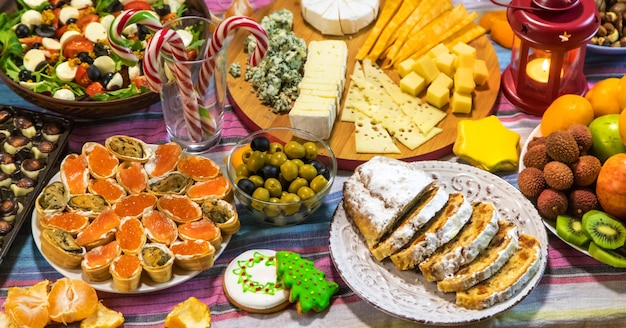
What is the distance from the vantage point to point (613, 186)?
185 centimetres

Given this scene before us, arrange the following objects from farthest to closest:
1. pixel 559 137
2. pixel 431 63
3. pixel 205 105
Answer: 1. pixel 431 63
2. pixel 205 105
3. pixel 559 137

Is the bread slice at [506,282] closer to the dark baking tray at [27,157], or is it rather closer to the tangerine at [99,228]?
the tangerine at [99,228]

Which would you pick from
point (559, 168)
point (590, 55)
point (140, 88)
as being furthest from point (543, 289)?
point (140, 88)

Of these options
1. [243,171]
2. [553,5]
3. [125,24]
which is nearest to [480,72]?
[553,5]

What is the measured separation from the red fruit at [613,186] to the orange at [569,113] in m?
0.19

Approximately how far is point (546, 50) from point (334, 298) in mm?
981

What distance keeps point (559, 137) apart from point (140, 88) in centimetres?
125

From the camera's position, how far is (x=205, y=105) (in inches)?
87.4

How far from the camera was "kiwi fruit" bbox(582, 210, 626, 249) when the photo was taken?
1855mm

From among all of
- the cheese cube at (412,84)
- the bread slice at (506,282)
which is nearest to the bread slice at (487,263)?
the bread slice at (506,282)

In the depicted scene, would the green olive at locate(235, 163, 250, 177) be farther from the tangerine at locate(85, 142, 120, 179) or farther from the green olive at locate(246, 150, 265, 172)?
the tangerine at locate(85, 142, 120, 179)

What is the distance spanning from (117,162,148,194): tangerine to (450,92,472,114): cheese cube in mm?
979

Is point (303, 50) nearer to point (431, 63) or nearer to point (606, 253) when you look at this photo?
point (431, 63)

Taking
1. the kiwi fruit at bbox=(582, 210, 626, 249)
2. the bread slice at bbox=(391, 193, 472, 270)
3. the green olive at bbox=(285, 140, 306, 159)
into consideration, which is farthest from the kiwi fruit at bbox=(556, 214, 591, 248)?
the green olive at bbox=(285, 140, 306, 159)
